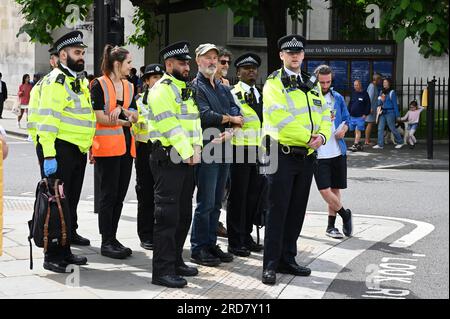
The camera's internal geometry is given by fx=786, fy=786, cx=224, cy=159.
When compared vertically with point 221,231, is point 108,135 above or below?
above

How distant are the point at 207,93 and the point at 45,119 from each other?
4.80 feet

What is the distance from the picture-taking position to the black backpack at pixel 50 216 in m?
6.64

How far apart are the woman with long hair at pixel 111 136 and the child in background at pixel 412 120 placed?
1300 centimetres

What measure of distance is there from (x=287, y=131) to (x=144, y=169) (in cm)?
196

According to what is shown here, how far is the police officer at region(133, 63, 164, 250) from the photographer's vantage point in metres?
7.87

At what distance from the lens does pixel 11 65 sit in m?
32.5

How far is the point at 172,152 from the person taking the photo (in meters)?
6.25

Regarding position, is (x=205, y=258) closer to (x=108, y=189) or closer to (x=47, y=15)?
(x=108, y=189)

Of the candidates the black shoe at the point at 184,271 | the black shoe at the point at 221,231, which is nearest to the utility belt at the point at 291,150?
the black shoe at the point at 184,271

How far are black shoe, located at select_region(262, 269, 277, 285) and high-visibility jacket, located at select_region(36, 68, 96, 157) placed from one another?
6.55ft

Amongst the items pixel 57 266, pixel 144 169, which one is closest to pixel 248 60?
pixel 144 169

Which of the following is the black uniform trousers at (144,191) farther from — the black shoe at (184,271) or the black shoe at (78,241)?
the black shoe at (184,271)

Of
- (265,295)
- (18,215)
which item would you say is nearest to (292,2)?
(18,215)

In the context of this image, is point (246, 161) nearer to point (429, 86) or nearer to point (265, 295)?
point (265, 295)
